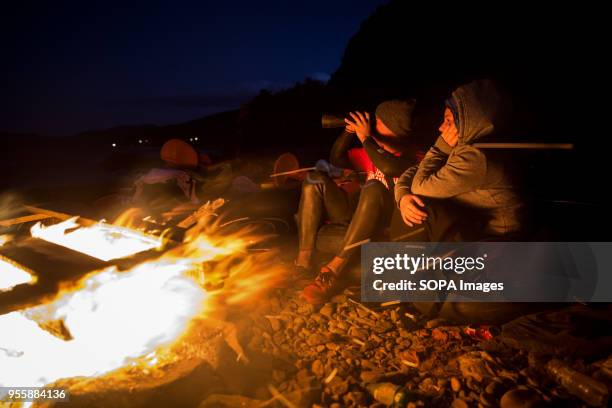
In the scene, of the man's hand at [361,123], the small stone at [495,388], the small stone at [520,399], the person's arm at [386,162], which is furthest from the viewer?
the man's hand at [361,123]

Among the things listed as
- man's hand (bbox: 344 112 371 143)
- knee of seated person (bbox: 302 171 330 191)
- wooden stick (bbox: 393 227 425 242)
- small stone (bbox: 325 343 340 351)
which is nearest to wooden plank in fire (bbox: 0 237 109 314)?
small stone (bbox: 325 343 340 351)

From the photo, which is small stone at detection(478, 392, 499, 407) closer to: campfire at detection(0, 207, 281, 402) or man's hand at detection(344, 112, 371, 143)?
campfire at detection(0, 207, 281, 402)

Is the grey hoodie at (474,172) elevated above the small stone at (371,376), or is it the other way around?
the grey hoodie at (474,172)

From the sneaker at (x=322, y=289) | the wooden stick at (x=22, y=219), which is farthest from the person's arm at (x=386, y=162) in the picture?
the wooden stick at (x=22, y=219)

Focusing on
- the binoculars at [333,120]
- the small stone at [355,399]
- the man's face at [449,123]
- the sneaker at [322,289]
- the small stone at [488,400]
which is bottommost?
the small stone at [355,399]

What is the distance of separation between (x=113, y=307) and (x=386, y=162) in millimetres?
2250

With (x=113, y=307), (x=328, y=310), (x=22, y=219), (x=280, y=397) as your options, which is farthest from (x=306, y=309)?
(x=22, y=219)

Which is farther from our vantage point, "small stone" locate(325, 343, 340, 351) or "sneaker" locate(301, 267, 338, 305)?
"sneaker" locate(301, 267, 338, 305)

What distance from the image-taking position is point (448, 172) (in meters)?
2.14

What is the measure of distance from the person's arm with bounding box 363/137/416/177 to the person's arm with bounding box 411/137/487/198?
0.32 meters

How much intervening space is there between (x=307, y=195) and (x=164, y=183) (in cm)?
247

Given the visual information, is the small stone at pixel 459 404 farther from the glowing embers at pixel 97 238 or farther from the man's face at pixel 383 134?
the glowing embers at pixel 97 238

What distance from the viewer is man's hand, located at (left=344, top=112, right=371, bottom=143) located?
116 inches

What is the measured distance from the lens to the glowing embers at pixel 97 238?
2693 mm
